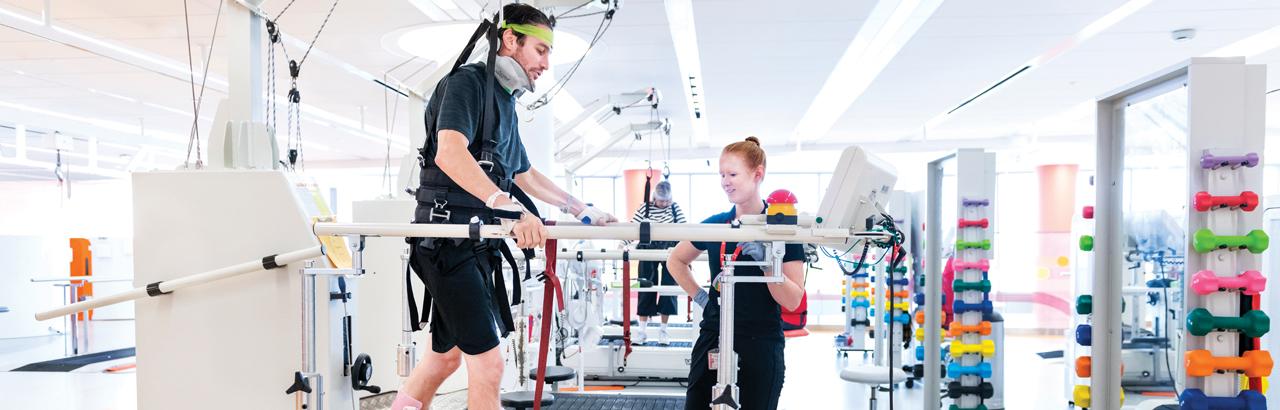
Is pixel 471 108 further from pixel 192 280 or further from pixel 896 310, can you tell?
pixel 896 310

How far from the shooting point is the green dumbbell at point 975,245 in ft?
13.8

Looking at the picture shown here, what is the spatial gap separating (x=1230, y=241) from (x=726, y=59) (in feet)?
14.3

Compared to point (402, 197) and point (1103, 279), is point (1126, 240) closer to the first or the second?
point (1103, 279)

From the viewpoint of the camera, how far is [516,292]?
221 centimetres

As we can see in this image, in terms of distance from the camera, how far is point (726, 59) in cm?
634

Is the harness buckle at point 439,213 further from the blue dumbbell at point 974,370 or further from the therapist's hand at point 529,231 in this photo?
the blue dumbbell at point 974,370

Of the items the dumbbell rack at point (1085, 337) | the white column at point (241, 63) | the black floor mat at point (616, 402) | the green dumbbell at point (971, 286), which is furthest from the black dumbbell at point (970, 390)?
the white column at point (241, 63)

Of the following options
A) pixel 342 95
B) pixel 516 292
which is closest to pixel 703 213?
pixel 342 95

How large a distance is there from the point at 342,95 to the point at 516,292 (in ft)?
20.9

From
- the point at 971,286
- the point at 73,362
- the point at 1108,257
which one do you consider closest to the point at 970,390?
the point at 971,286

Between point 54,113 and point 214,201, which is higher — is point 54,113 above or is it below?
above

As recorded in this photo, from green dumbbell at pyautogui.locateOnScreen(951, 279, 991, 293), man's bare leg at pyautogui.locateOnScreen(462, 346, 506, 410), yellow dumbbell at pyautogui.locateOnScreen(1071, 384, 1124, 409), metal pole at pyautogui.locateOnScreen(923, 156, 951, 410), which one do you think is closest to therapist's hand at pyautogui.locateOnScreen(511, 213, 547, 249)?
man's bare leg at pyautogui.locateOnScreen(462, 346, 506, 410)

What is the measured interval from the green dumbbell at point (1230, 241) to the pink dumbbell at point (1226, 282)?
0.25ft

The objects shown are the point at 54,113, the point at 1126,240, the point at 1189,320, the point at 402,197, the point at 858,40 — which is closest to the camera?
the point at 1189,320
